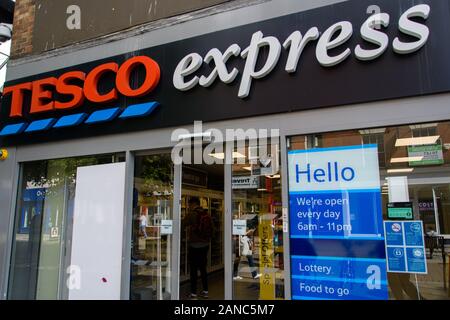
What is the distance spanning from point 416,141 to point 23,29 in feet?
22.3

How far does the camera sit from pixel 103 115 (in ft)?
18.0

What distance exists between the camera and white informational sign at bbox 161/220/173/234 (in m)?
5.13

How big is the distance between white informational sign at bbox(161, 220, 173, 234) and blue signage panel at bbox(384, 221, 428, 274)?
105 inches

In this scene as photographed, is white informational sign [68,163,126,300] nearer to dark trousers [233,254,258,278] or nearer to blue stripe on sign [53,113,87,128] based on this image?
blue stripe on sign [53,113,87,128]

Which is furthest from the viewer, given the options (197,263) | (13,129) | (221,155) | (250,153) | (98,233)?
(197,263)

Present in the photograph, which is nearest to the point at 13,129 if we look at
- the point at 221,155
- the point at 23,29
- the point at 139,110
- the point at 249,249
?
the point at 23,29

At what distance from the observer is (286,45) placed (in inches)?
176

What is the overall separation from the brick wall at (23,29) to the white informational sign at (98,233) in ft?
9.28

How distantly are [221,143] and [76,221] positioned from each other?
8.33 ft

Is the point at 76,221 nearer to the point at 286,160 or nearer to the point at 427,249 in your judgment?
the point at 286,160

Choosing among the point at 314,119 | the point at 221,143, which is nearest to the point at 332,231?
the point at 314,119

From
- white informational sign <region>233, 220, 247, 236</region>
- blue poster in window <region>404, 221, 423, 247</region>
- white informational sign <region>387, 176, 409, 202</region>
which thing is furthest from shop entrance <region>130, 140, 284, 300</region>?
blue poster in window <region>404, 221, 423, 247</region>

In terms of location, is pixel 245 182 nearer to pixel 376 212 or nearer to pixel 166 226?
pixel 166 226

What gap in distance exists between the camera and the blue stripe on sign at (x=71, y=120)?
223 inches
